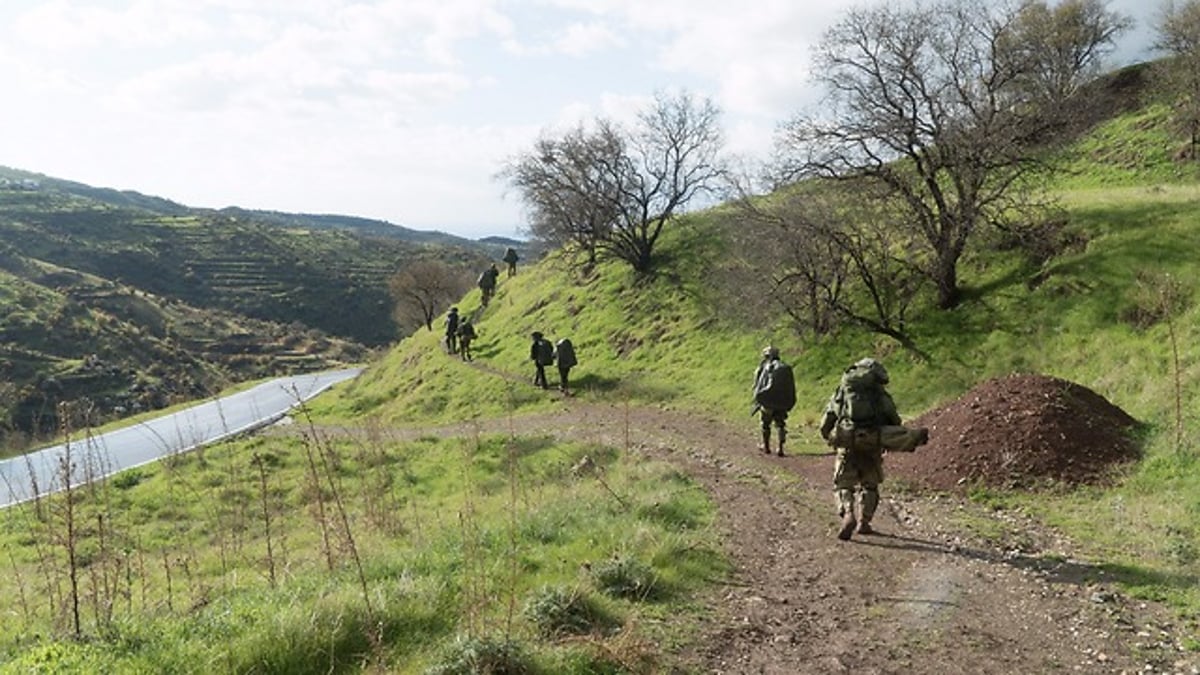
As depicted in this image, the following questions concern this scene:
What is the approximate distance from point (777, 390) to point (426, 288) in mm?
46534

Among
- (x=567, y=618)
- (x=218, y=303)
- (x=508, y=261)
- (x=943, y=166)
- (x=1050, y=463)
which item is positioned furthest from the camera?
(x=218, y=303)

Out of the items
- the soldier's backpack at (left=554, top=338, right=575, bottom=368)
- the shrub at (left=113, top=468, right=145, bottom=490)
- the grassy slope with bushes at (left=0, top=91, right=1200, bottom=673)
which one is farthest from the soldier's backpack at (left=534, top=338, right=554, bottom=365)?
the shrub at (left=113, top=468, right=145, bottom=490)

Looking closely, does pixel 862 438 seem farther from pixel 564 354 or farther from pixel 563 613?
pixel 564 354

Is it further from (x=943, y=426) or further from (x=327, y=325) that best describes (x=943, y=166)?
(x=327, y=325)

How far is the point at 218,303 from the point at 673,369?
110 metres

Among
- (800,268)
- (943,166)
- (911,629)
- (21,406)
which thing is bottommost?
(21,406)

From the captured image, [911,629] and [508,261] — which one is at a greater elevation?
[508,261]

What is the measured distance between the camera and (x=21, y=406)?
175 ft

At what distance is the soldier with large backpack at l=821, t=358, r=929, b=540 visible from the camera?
30.1ft

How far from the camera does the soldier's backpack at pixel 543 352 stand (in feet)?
99.5

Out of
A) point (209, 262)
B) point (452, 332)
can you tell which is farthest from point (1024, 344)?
point (209, 262)

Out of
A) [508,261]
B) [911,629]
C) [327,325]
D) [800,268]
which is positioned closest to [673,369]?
[800,268]

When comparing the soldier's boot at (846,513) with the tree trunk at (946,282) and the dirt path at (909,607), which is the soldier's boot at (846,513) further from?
the tree trunk at (946,282)

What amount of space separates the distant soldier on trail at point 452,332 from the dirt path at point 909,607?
32252 mm
